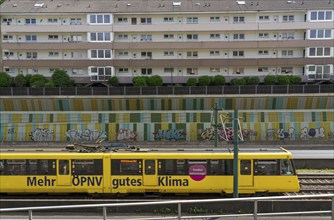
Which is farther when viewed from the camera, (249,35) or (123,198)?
(249,35)

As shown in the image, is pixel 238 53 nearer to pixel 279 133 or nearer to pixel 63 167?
pixel 279 133

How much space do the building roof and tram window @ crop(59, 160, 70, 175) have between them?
26.2m

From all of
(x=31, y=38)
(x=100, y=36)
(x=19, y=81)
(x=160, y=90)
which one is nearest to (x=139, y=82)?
(x=160, y=90)

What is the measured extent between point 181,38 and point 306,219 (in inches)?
1323

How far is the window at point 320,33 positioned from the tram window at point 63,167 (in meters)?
31.8

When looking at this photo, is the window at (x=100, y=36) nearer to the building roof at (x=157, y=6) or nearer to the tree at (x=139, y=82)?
the building roof at (x=157, y=6)

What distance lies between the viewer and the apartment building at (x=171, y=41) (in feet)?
119

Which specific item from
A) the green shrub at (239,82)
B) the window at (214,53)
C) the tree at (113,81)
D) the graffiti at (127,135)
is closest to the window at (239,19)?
the window at (214,53)

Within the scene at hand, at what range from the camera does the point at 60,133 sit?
30.3 metres

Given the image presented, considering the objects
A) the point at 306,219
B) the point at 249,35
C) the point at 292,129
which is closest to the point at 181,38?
the point at 249,35

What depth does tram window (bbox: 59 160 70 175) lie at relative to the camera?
44.8ft

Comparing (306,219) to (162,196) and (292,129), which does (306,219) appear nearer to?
(162,196)

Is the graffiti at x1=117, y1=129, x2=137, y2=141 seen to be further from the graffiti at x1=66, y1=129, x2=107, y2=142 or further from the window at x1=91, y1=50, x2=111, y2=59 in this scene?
the window at x1=91, y1=50, x2=111, y2=59

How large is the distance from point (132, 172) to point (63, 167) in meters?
2.82
